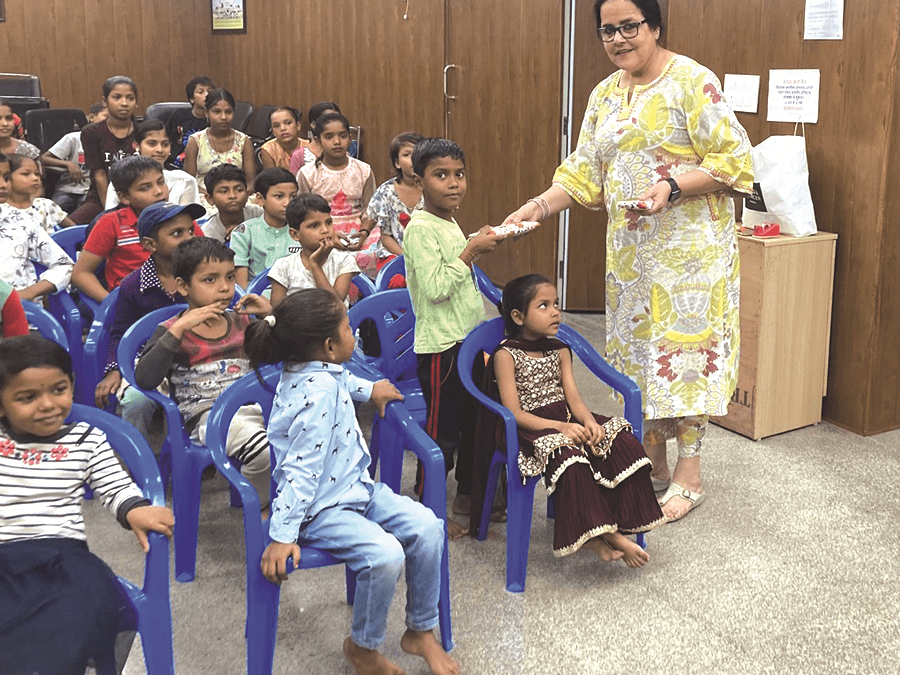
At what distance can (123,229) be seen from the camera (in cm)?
369

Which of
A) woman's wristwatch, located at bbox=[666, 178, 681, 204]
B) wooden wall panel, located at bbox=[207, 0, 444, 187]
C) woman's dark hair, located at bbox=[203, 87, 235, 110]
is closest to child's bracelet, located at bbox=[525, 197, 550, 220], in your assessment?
woman's wristwatch, located at bbox=[666, 178, 681, 204]

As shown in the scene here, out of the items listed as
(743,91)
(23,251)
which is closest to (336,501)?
(23,251)

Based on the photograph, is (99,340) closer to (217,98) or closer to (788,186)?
(217,98)

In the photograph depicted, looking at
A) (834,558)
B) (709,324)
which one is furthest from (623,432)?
(834,558)

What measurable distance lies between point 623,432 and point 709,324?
498 mm

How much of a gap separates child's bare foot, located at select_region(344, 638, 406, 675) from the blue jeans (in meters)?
0.03

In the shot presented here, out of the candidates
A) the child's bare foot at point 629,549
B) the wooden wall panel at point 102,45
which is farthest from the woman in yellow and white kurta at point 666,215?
the wooden wall panel at point 102,45

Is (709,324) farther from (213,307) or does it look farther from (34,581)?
(34,581)

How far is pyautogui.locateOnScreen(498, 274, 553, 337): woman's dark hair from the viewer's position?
9.29ft

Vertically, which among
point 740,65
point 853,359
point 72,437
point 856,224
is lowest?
point 853,359

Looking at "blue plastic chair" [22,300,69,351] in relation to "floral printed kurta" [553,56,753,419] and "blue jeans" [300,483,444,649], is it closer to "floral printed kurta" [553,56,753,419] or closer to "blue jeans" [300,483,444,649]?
"blue jeans" [300,483,444,649]

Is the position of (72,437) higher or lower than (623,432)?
higher

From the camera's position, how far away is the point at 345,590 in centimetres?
270

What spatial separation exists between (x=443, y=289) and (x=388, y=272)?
0.98 metres
